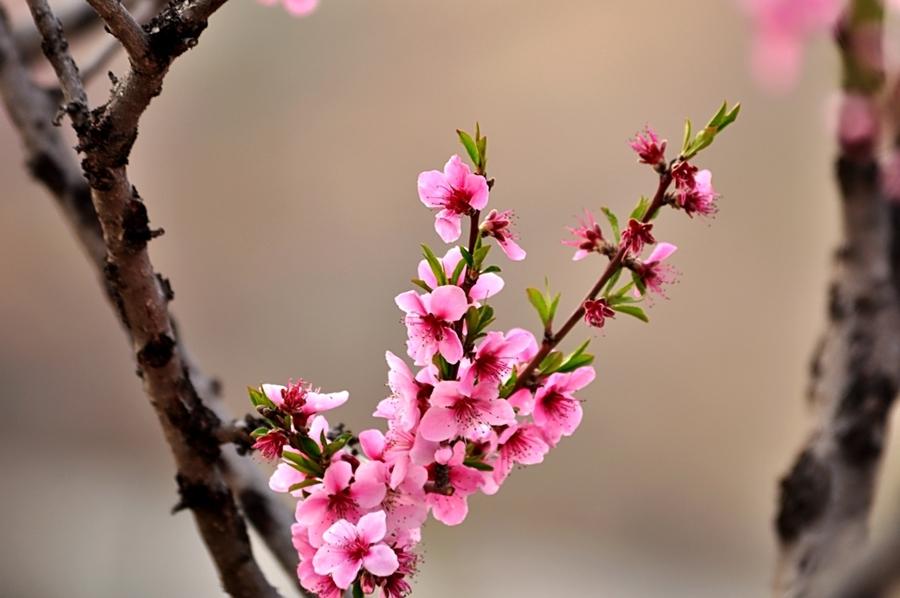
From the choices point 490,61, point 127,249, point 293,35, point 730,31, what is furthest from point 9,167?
point 127,249

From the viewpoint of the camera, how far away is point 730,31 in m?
1.92

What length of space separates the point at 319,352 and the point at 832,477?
1333mm

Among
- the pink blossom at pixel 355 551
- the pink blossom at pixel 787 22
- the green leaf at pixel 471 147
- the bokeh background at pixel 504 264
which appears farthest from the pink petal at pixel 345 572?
the bokeh background at pixel 504 264

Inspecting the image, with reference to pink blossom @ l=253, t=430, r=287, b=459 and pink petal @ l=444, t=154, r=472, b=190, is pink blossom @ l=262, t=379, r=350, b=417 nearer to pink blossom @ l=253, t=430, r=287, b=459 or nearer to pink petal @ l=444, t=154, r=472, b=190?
pink blossom @ l=253, t=430, r=287, b=459

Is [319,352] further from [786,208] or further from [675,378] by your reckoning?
[786,208]

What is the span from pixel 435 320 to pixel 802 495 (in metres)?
0.54

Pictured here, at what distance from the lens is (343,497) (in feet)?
1.48

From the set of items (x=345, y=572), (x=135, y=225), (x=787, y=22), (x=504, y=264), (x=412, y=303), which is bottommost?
(x=345, y=572)

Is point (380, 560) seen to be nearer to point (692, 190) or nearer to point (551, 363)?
point (551, 363)

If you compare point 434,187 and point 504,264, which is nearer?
point 434,187

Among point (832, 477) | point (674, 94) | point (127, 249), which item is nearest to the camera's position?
point (127, 249)

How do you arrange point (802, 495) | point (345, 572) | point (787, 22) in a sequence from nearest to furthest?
1. point (345, 572)
2. point (802, 495)
3. point (787, 22)

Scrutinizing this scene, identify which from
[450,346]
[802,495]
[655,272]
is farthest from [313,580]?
[802,495]

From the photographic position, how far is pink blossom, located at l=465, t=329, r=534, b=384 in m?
0.45
